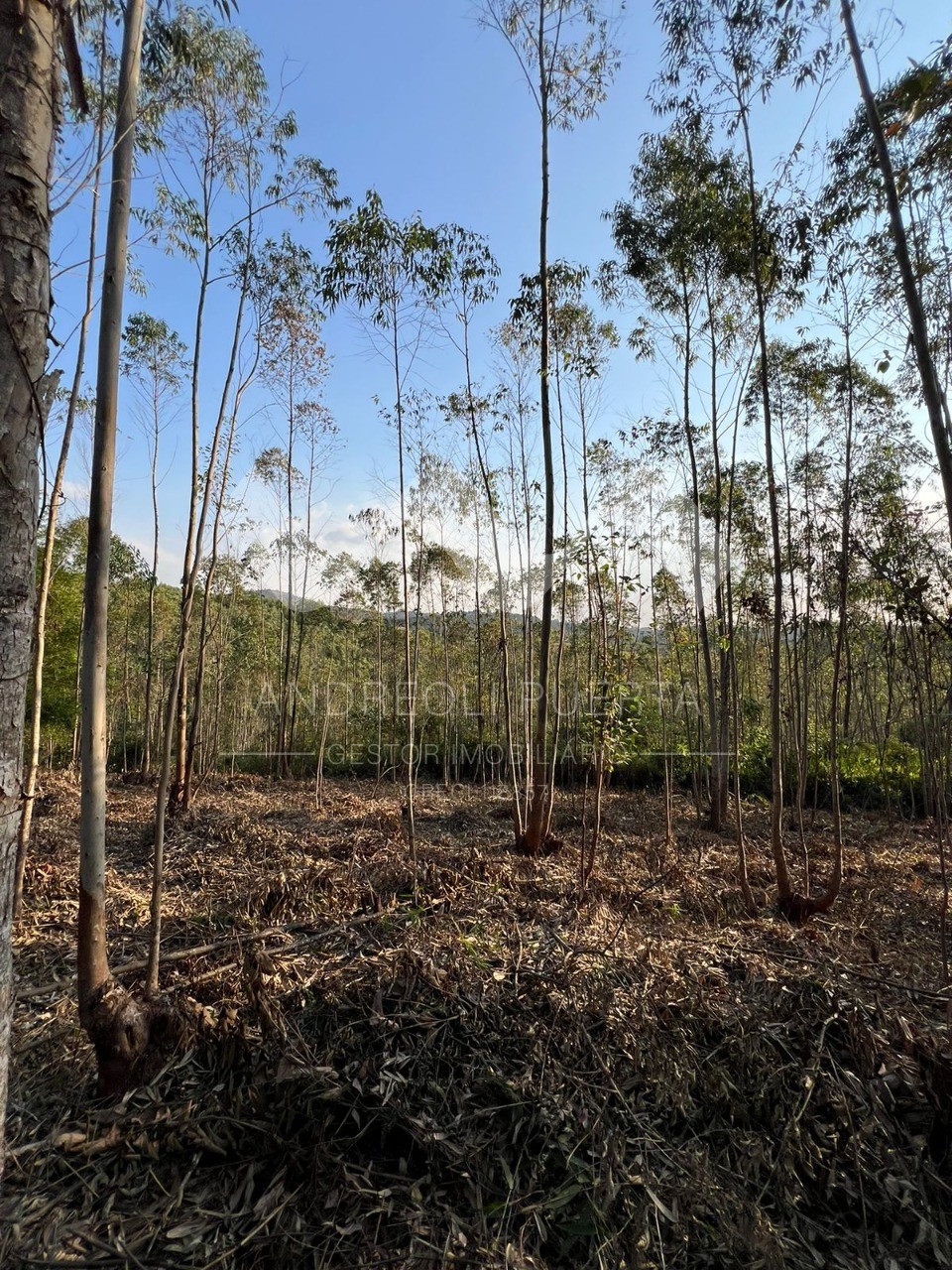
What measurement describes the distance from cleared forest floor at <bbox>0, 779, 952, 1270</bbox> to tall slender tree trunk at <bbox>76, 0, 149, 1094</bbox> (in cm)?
45

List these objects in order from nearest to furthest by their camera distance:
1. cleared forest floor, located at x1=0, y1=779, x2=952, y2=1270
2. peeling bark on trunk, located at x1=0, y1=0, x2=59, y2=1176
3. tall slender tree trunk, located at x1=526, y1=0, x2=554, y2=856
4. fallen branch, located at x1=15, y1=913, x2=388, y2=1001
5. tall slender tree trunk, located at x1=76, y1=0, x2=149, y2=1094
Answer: peeling bark on trunk, located at x1=0, y1=0, x2=59, y2=1176, cleared forest floor, located at x1=0, y1=779, x2=952, y2=1270, tall slender tree trunk, located at x1=76, y1=0, x2=149, y2=1094, fallen branch, located at x1=15, y1=913, x2=388, y2=1001, tall slender tree trunk, located at x1=526, y1=0, x2=554, y2=856

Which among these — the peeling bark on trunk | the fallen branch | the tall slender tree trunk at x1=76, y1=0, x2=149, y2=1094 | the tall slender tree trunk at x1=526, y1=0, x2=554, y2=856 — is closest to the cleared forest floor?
the fallen branch

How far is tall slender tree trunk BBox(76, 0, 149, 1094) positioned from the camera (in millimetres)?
1704

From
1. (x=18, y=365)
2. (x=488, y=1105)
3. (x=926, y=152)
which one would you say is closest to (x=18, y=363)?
(x=18, y=365)

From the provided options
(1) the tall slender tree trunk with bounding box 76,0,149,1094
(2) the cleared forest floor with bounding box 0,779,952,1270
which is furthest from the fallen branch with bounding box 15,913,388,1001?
(1) the tall slender tree trunk with bounding box 76,0,149,1094

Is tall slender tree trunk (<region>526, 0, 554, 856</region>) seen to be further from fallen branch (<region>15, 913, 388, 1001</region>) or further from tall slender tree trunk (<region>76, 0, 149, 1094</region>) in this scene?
tall slender tree trunk (<region>76, 0, 149, 1094</region>)

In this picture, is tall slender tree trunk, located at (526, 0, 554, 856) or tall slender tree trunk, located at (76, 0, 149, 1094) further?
tall slender tree trunk, located at (526, 0, 554, 856)

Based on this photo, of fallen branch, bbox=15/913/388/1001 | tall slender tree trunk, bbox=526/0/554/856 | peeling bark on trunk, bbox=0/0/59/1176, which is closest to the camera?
peeling bark on trunk, bbox=0/0/59/1176

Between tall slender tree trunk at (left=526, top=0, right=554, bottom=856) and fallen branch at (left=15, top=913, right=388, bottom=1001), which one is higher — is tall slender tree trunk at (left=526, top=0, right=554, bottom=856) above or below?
above

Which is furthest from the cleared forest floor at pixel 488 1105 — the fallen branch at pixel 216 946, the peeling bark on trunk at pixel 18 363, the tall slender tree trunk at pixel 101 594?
the peeling bark on trunk at pixel 18 363

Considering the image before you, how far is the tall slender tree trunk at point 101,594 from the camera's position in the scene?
1.70 metres

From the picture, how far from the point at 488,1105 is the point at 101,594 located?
2019 millimetres

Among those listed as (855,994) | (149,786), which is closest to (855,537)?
(855,994)

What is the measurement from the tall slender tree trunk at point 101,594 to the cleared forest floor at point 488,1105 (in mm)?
446
